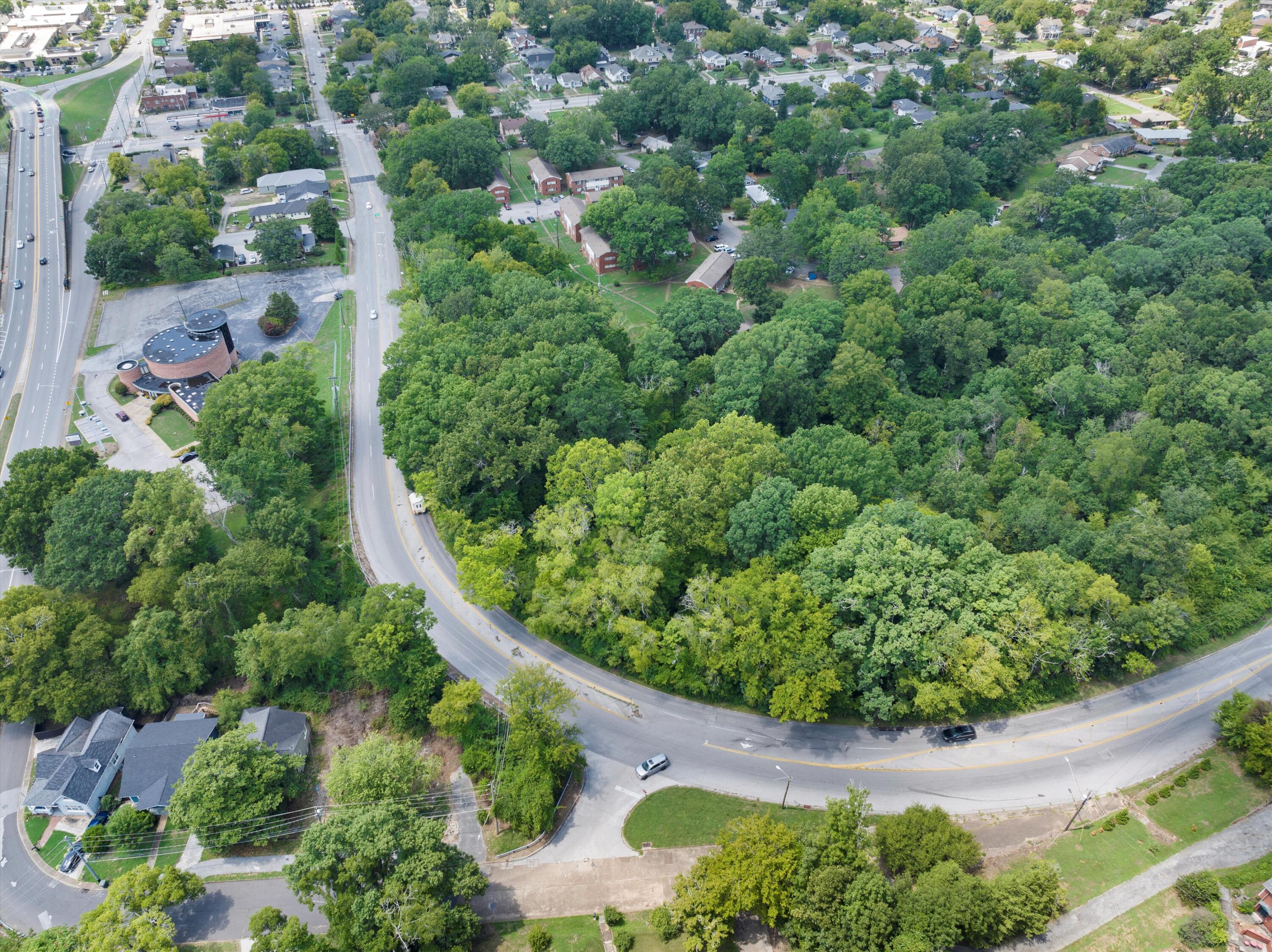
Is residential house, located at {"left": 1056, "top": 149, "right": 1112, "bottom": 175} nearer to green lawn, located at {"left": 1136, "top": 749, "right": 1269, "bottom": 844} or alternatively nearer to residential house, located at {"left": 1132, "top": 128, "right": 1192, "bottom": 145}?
residential house, located at {"left": 1132, "top": 128, "right": 1192, "bottom": 145}

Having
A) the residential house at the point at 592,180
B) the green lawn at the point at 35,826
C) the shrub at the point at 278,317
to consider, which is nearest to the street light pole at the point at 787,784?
the green lawn at the point at 35,826

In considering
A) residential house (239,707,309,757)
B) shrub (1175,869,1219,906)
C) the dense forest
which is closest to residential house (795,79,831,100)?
the dense forest

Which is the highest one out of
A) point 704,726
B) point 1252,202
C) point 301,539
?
point 1252,202

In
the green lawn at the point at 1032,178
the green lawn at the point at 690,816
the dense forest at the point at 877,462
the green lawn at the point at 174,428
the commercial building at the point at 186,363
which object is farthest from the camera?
the green lawn at the point at 1032,178

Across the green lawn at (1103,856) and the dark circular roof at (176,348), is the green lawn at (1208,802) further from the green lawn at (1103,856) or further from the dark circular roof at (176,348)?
the dark circular roof at (176,348)

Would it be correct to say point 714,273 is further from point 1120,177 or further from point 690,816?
point 1120,177

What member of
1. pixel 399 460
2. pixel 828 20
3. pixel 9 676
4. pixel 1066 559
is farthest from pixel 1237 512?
pixel 828 20

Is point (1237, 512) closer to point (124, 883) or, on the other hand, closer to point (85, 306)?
point (124, 883)
